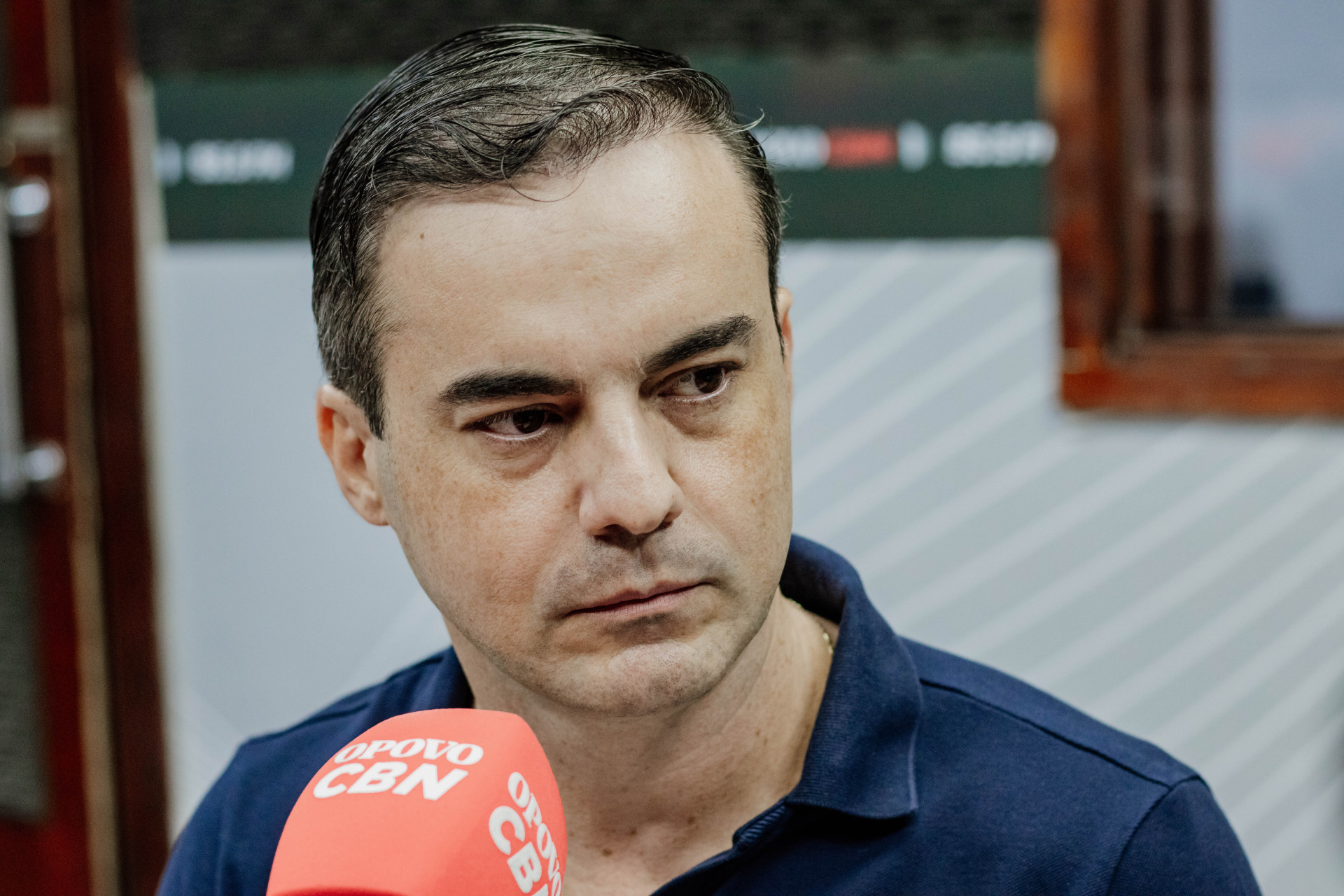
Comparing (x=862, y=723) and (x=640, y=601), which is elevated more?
(x=640, y=601)

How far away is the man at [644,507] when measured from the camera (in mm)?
875

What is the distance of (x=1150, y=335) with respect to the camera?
6.49ft

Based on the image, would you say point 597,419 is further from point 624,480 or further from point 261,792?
point 261,792

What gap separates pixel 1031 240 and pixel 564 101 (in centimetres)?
124

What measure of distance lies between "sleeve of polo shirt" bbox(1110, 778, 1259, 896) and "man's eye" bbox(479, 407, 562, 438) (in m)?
0.52

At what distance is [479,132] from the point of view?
91 centimetres

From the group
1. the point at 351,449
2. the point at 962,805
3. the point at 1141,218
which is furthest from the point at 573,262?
the point at 1141,218

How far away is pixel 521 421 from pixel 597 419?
0.24 feet

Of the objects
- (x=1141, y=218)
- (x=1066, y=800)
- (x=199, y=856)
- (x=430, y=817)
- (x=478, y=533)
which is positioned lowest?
(x=199, y=856)

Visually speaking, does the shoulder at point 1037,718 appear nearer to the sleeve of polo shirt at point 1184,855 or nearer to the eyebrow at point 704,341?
the sleeve of polo shirt at point 1184,855

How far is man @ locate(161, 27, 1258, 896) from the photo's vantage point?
0.88 m

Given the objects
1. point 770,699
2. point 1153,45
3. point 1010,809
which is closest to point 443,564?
point 770,699

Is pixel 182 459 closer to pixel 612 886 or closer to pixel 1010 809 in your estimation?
pixel 612 886

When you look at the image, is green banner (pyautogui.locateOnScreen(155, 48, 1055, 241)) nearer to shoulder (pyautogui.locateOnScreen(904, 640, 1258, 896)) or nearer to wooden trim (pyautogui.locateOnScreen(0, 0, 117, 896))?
wooden trim (pyautogui.locateOnScreen(0, 0, 117, 896))
